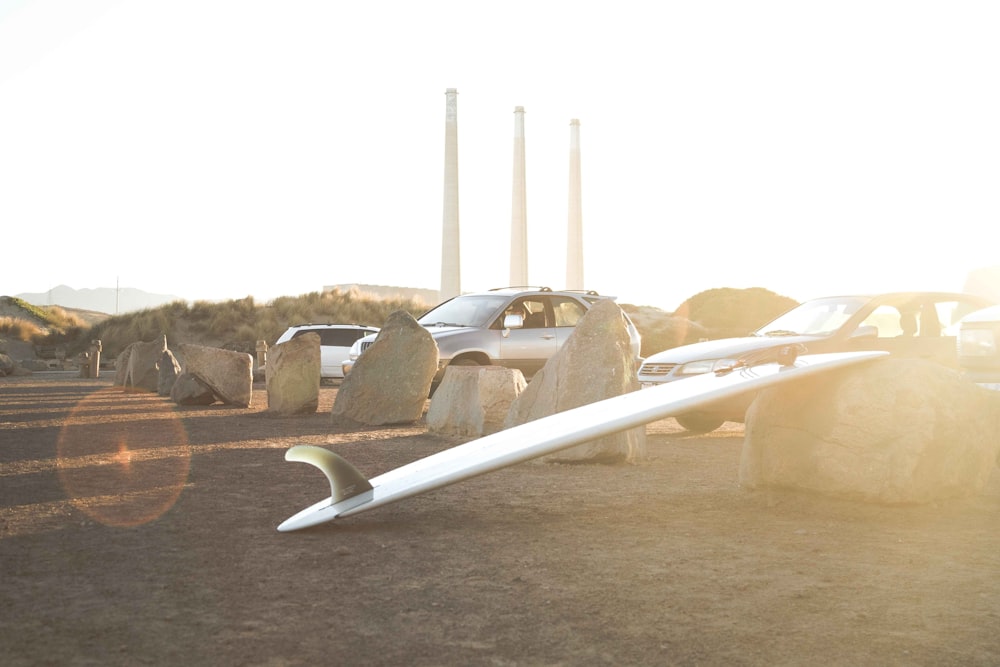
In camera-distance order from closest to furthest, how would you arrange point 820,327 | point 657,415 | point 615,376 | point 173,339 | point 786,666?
point 786,666
point 657,415
point 615,376
point 820,327
point 173,339

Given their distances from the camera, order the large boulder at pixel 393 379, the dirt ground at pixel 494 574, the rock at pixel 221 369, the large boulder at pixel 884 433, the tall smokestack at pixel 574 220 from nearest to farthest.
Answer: the dirt ground at pixel 494 574, the large boulder at pixel 884 433, the large boulder at pixel 393 379, the rock at pixel 221 369, the tall smokestack at pixel 574 220

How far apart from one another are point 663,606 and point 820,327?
299 inches

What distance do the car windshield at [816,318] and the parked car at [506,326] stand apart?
83.6 inches

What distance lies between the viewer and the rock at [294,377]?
12.8m

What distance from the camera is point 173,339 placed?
35.1 metres

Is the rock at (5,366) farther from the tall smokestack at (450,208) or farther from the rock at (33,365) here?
the tall smokestack at (450,208)

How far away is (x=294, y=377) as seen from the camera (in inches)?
504

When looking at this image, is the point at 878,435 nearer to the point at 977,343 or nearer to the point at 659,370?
the point at 977,343

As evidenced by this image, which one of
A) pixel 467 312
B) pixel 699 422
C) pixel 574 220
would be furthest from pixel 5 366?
pixel 574 220

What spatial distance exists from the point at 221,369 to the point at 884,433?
10.7m

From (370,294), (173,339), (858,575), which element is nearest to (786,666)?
(858,575)

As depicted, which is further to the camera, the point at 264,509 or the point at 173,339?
the point at 173,339

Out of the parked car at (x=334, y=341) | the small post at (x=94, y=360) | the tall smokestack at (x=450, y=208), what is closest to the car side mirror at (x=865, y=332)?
the parked car at (x=334, y=341)

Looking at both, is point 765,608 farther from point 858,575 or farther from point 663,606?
point 858,575
